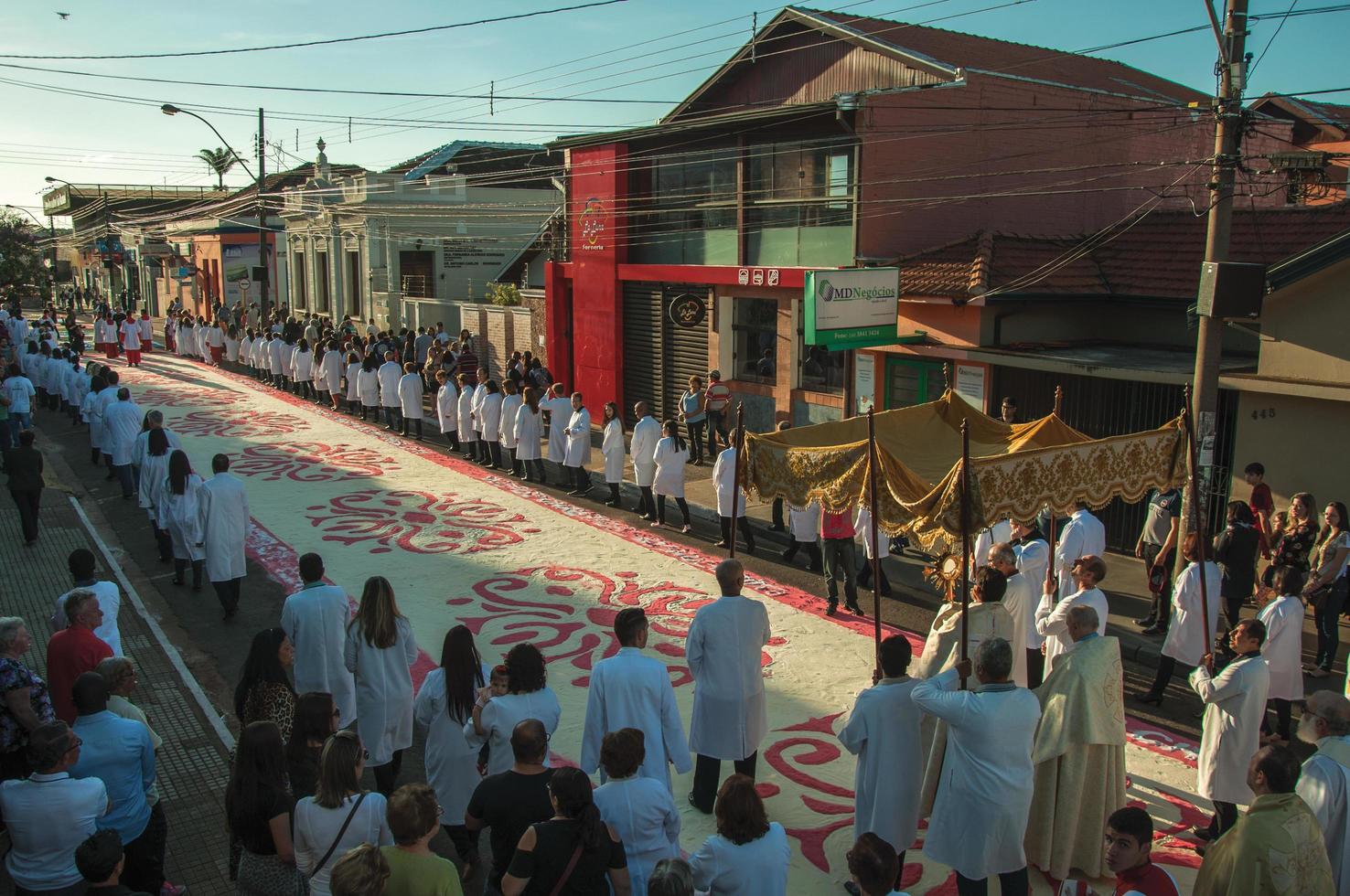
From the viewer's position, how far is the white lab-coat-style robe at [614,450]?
15.6 meters

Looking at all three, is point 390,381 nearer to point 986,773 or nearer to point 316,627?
point 316,627

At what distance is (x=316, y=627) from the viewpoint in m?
7.43

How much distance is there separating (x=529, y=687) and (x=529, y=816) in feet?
3.36

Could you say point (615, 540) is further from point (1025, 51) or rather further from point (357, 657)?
point (1025, 51)

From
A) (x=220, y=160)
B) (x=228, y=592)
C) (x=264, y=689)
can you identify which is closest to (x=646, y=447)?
(x=228, y=592)

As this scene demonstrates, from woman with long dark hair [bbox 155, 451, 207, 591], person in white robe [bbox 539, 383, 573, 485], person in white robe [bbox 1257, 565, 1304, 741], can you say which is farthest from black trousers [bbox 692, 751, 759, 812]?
person in white robe [bbox 539, 383, 573, 485]

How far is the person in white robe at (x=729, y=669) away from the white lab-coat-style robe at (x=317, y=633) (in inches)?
95.9

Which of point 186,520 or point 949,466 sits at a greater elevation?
point 949,466

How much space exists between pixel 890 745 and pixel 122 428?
12.9m

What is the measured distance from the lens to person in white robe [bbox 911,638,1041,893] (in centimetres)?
543

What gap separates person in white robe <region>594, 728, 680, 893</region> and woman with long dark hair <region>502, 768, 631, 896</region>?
1.32 feet

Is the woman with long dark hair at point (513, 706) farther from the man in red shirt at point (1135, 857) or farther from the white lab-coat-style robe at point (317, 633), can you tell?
the man in red shirt at point (1135, 857)

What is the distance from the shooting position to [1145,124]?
21031 millimetres

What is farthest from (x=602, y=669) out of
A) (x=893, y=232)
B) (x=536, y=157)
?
(x=536, y=157)
